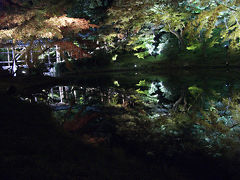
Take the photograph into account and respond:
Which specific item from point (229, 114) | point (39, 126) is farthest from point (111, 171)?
point (229, 114)

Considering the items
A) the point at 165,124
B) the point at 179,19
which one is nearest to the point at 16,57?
the point at 179,19

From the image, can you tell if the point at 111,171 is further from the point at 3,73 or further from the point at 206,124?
the point at 3,73

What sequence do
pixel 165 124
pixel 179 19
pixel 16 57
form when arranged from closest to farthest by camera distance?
1. pixel 165 124
2. pixel 16 57
3. pixel 179 19

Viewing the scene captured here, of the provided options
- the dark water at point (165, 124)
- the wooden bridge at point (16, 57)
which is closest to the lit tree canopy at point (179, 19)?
the dark water at point (165, 124)

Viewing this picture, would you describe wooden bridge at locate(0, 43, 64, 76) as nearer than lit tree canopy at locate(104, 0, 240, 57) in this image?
No

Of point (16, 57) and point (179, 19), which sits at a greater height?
point (179, 19)

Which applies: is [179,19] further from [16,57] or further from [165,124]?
[165,124]

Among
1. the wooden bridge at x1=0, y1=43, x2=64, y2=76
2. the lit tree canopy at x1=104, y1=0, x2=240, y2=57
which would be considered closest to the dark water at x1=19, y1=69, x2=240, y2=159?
the lit tree canopy at x1=104, y1=0, x2=240, y2=57

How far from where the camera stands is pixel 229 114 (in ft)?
15.0

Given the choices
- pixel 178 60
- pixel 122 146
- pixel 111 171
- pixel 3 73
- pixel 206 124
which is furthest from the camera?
pixel 178 60

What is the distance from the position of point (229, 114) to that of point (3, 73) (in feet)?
35.3

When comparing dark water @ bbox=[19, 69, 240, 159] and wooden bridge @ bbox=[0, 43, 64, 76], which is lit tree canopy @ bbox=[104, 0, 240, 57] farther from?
wooden bridge @ bbox=[0, 43, 64, 76]

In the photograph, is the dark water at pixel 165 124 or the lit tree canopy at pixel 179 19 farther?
the lit tree canopy at pixel 179 19

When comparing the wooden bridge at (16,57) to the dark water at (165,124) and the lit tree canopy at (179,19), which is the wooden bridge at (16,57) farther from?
the dark water at (165,124)
